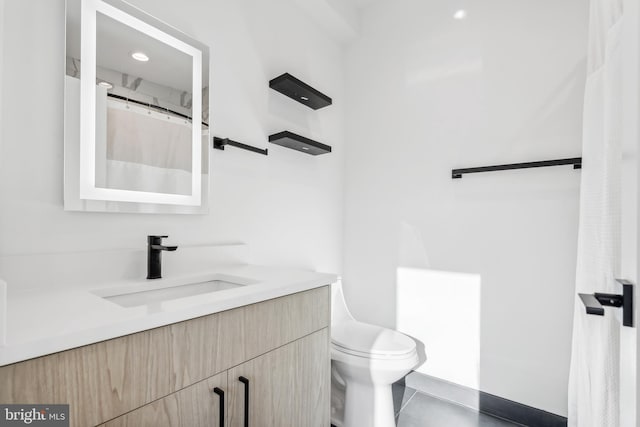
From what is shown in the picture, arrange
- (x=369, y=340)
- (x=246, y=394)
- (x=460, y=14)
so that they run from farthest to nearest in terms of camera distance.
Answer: (x=460, y=14) → (x=369, y=340) → (x=246, y=394)

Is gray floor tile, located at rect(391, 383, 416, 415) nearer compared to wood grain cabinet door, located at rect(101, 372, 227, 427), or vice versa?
wood grain cabinet door, located at rect(101, 372, 227, 427)

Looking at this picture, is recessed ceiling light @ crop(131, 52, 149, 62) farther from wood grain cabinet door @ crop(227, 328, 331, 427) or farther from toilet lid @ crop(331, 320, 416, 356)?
toilet lid @ crop(331, 320, 416, 356)

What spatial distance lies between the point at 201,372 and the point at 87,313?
31 centimetres

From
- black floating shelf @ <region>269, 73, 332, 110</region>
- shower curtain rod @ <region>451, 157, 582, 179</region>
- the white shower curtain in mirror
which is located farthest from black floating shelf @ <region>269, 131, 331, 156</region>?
the white shower curtain in mirror

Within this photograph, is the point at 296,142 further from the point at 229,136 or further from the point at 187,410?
the point at 187,410

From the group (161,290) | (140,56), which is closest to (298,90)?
(140,56)

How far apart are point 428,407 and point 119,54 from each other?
2330mm

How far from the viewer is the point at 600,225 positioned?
998 millimetres

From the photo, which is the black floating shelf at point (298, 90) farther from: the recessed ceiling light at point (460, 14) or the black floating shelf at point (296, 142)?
the recessed ceiling light at point (460, 14)

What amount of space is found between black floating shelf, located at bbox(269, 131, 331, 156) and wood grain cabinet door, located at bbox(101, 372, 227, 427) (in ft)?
3.97

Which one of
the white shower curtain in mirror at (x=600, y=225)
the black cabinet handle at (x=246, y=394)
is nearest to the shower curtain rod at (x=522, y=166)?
the white shower curtain in mirror at (x=600, y=225)

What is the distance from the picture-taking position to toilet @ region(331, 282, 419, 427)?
145cm

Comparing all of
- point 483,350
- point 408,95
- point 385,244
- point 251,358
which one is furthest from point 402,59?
point 251,358

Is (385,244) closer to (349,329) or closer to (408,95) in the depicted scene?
(349,329)
